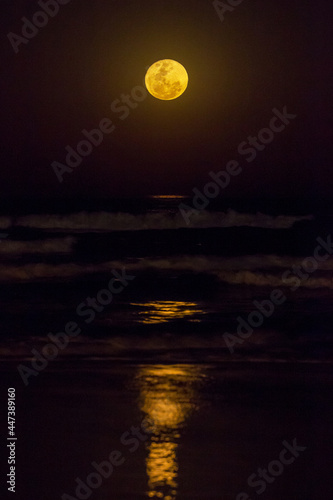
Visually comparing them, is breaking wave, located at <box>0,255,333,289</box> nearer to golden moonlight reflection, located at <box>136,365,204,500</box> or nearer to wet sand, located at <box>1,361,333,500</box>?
golden moonlight reflection, located at <box>136,365,204,500</box>

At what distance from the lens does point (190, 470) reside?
4254 millimetres

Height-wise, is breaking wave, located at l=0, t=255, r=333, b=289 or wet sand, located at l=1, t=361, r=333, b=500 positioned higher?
breaking wave, located at l=0, t=255, r=333, b=289

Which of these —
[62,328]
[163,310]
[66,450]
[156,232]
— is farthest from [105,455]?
[156,232]

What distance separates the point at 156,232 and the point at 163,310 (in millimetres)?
16368

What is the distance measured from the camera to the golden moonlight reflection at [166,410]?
13.5ft

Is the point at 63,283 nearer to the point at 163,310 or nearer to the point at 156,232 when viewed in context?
the point at 163,310

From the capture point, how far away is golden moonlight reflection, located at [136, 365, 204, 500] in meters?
4.13

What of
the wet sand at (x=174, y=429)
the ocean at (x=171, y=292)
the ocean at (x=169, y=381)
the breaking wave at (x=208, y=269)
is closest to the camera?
the wet sand at (x=174, y=429)

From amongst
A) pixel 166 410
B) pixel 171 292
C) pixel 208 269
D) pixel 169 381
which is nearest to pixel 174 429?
pixel 166 410

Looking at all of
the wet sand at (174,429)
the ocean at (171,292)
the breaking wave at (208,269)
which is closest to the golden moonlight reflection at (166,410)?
the wet sand at (174,429)

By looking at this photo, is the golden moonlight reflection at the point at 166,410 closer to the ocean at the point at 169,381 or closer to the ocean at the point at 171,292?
the ocean at the point at 169,381

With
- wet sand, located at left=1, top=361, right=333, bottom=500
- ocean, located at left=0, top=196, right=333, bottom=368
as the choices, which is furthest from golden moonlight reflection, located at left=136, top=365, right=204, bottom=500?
ocean, located at left=0, top=196, right=333, bottom=368

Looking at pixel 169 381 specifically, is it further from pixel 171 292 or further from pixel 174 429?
pixel 171 292

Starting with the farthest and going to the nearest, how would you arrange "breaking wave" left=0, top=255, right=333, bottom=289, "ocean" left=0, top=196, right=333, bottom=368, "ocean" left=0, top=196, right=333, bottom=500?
"breaking wave" left=0, top=255, right=333, bottom=289, "ocean" left=0, top=196, right=333, bottom=368, "ocean" left=0, top=196, right=333, bottom=500
